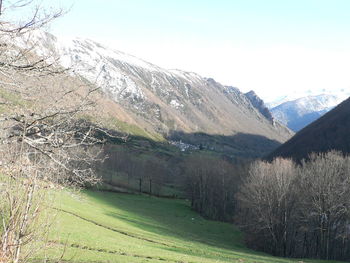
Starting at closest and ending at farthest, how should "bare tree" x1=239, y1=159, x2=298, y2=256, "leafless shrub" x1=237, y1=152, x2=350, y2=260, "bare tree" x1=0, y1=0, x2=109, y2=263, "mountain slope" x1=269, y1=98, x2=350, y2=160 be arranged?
"bare tree" x1=0, y1=0, x2=109, y2=263 < "leafless shrub" x1=237, y1=152, x2=350, y2=260 < "bare tree" x1=239, y1=159, x2=298, y2=256 < "mountain slope" x1=269, y1=98, x2=350, y2=160

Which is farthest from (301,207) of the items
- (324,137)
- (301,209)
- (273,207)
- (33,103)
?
(324,137)

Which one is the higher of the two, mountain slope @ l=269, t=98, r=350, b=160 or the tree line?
mountain slope @ l=269, t=98, r=350, b=160

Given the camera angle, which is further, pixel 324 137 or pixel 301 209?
pixel 324 137

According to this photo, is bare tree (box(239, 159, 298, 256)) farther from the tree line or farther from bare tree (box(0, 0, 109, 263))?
bare tree (box(0, 0, 109, 263))

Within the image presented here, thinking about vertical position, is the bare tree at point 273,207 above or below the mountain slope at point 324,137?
below

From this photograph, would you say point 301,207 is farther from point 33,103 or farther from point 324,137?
point 324,137

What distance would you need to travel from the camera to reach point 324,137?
16750 cm

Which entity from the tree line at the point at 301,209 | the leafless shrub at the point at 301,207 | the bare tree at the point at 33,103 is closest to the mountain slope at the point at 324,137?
the tree line at the point at 301,209

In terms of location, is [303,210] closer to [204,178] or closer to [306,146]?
[204,178]

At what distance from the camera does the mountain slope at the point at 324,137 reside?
157250 millimetres

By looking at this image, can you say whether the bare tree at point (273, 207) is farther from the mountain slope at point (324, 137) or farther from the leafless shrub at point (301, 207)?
the mountain slope at point (324, 137)

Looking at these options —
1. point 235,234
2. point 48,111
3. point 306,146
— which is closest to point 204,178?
point 235,234

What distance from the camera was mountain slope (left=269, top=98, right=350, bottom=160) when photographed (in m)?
157

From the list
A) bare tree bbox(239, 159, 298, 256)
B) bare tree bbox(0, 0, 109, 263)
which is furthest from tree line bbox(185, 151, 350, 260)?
bare tree bbox(0, 0, 109, 263)
